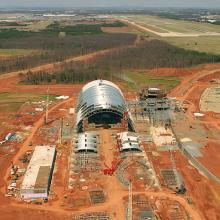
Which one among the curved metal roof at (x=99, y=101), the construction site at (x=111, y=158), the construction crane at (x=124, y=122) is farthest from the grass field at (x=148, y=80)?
the construction crane at (x=124, y=122)

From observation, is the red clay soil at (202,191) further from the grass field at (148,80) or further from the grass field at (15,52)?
the grass field at (15,52)

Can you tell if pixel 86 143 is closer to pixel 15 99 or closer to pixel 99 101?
pixel 99 101

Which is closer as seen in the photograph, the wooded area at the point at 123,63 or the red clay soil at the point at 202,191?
the red clay soil at the point at 202,191

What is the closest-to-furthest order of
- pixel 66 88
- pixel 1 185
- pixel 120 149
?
1. pixel 1 185
2. pixel 120 149
3. pixel 66 88

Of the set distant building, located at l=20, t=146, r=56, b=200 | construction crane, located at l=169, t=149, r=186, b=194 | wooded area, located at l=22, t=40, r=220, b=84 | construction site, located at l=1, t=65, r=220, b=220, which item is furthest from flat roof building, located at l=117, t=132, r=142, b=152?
wooded area, located at l=22, t=40, r=220, b=84

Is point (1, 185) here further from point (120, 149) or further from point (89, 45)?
point (89, 45)

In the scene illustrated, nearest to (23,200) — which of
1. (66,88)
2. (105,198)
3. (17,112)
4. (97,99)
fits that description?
(105,198)
